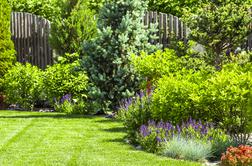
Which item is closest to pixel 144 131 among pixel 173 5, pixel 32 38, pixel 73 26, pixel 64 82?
pixel 64 82

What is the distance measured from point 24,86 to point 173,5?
5868 mm

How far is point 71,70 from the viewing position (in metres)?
15.3

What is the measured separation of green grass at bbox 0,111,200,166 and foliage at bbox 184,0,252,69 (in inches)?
94.1

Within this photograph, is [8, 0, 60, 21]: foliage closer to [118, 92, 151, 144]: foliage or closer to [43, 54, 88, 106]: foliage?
[43, 54, 88, 106]: foliage

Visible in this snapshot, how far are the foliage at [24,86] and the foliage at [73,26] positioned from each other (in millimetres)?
1158

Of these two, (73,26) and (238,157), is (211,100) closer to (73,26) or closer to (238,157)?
(238,157)

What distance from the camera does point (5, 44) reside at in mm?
17203

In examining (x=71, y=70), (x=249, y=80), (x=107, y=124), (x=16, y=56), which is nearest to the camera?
(x=249, y=80)

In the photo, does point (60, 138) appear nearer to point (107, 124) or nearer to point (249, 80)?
point (107, 124)

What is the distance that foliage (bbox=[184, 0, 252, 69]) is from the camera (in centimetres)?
1153

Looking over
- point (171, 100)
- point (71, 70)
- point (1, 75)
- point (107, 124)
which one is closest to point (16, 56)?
point (1, 75)

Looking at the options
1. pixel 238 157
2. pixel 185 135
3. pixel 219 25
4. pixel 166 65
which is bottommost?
pixel 238 157

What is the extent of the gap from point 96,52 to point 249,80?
5632mm

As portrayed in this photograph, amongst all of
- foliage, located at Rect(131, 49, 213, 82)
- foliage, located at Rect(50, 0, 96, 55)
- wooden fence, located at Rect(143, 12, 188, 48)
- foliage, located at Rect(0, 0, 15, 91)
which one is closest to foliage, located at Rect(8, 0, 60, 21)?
foliage, located at Rect(0, 0, 15, 91)
